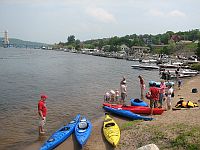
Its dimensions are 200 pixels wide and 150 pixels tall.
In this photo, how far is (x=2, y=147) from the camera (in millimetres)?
Answer: 15016

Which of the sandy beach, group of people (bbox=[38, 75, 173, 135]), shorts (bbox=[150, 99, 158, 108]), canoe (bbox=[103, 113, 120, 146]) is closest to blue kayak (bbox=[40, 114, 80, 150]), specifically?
the sandy beach

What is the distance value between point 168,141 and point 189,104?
27.7ft

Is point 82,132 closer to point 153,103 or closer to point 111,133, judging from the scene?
point 111,133

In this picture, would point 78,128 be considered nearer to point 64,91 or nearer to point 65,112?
point 65,112

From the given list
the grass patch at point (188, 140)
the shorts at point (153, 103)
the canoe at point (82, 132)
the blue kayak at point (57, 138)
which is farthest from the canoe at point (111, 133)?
the shorts at point (153, 103)

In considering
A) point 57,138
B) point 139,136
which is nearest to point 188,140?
point 139,136

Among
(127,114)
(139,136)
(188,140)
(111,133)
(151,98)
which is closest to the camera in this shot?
(188,140)

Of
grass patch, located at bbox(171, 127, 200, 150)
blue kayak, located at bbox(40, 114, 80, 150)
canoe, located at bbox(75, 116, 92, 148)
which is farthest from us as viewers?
canoe, located at bbox(75, 116, 92, 148)

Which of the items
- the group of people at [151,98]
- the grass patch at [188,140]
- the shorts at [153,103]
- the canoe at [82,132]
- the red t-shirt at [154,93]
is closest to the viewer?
the grass patch at [188,140]

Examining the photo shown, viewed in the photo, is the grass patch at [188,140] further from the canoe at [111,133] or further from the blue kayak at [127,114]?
the blue kayak at [127,114]

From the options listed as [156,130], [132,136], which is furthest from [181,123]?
[132,136]

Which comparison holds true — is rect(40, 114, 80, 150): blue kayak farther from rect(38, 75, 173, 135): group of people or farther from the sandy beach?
rect(38, 75, 173, 135): group of people

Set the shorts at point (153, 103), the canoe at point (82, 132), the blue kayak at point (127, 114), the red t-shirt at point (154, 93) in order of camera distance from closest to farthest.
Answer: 1. the canoe at point (82, 132)
2. the blue kayak at point (127, 114)
3. the shorts at point (153, 103)
4. the red t-shirt at point (154, 93)

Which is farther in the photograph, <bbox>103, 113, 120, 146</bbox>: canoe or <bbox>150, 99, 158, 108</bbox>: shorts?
<bbox>150, 99, 158, 108</bbox>: shorts
